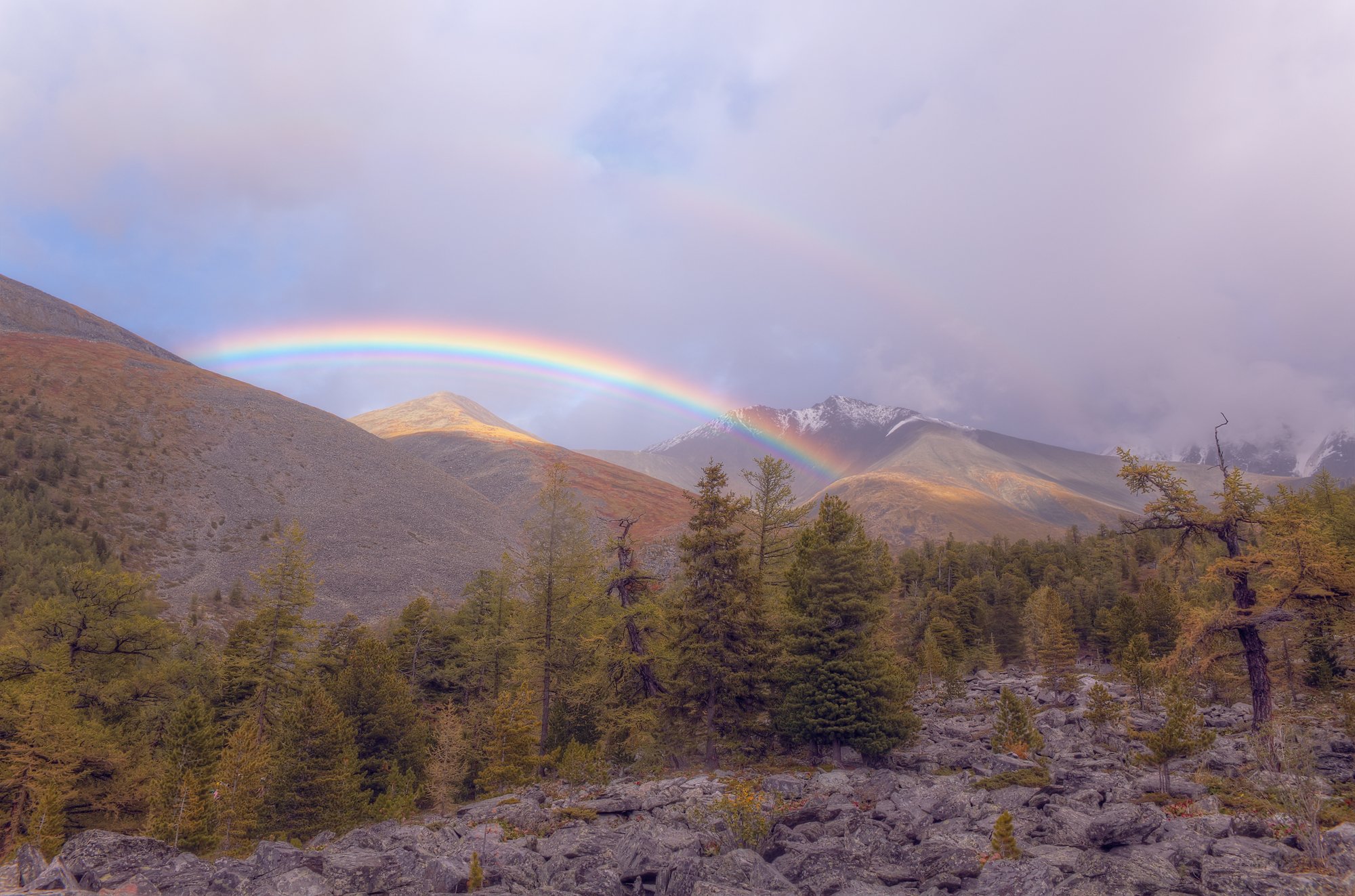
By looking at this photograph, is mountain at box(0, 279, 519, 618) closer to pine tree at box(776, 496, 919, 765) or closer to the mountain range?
the mountain range

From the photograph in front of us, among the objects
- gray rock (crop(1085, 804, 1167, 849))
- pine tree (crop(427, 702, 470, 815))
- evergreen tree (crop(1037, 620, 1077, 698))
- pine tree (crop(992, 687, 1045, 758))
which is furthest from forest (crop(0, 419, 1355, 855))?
gray rock (crop(1085, 804, 1167, 849))

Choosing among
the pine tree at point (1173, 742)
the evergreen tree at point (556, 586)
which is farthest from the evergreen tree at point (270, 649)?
the pine tree at point (1173, 742)

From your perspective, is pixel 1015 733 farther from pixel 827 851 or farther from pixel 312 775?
pixel 312 775

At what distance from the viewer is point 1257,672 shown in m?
22.7

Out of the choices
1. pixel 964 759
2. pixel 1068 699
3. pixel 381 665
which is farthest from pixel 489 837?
pixel 1068 699

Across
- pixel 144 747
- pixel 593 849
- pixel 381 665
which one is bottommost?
pixel 144 747

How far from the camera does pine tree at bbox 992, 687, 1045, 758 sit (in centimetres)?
2462

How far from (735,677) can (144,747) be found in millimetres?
26311

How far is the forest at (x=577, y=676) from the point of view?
23.2m

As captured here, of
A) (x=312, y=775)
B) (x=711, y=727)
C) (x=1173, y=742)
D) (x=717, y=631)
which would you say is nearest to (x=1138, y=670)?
(x=1173, y=742)

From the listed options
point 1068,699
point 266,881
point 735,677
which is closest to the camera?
point 266,881

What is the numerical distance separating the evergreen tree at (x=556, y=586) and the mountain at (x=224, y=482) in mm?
54333

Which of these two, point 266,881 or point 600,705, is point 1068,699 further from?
point 266,881

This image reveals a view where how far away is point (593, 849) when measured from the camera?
15008mm
